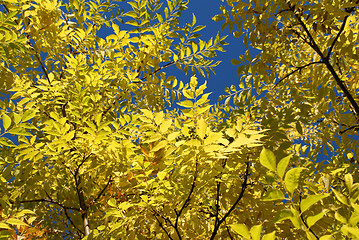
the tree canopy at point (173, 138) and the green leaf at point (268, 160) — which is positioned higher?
the tree canopy at point (173, 138)

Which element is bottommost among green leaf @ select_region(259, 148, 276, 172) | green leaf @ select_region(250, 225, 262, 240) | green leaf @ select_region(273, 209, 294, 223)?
green leaf @ select_region(250, 225, 262, 240)

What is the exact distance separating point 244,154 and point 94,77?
1716 millimetres

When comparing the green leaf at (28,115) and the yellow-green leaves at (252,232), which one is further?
the green leaf at (28,115)

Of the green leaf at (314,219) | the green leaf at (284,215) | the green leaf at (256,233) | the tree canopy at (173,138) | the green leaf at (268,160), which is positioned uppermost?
the tree canopy at (173,138)

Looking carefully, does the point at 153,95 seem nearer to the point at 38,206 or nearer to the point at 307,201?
the point at 38,206

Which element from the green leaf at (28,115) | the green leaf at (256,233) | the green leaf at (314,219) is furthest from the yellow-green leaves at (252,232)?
the green leaf at (28,115)

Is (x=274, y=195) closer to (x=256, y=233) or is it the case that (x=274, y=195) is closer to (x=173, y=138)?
(x=256, y=233)

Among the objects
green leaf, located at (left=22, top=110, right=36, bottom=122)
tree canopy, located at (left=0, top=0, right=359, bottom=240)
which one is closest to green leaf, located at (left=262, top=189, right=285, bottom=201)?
tree canopy, located at (left=0, top=0, right=359, bottom=240)

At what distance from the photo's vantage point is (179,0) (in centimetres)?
303

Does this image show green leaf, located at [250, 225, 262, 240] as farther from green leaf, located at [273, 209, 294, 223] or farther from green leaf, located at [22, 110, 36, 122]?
green leaf, located at [22, 110, 36, 122]

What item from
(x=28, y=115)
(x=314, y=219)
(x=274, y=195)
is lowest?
(x=314, y=219)

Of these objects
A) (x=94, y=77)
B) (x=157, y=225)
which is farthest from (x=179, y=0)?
(x=157, y=225)

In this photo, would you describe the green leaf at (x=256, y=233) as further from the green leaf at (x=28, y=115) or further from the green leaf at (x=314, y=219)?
the green leaf at (x=28, y=115)

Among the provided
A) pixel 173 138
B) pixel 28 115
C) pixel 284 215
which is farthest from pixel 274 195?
pixel 28 115
